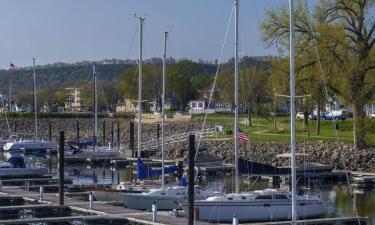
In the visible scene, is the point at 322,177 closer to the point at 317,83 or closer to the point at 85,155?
the point at 317,83

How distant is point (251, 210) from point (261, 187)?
16179 mm

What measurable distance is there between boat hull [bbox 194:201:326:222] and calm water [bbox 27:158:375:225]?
7.56ft

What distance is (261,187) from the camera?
54125 mm

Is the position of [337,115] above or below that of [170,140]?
above

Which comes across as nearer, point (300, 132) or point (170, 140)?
point (170, 140)

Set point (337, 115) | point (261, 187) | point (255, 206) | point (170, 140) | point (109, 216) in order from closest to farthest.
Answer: point (109, 216) → point (255, 206) → point (261, 187) → point (170, 140) → point (337, 115)

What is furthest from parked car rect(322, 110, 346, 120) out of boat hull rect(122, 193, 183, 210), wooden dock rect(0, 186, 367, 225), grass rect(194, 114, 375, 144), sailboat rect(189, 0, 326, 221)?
wooden dock rect(0, 186, 367, 225)

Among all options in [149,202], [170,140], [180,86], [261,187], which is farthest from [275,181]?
[180,86]

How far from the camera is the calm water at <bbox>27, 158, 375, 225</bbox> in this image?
43188 millimetres

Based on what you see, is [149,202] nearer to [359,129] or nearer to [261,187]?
[261,187]

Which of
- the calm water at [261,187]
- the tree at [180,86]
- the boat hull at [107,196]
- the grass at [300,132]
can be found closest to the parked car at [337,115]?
the grass at [300,132]

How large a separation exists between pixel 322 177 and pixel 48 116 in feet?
301

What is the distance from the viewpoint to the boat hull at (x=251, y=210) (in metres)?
37.4

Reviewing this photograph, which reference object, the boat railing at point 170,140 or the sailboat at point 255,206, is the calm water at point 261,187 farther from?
the boat railing at point 170,140
